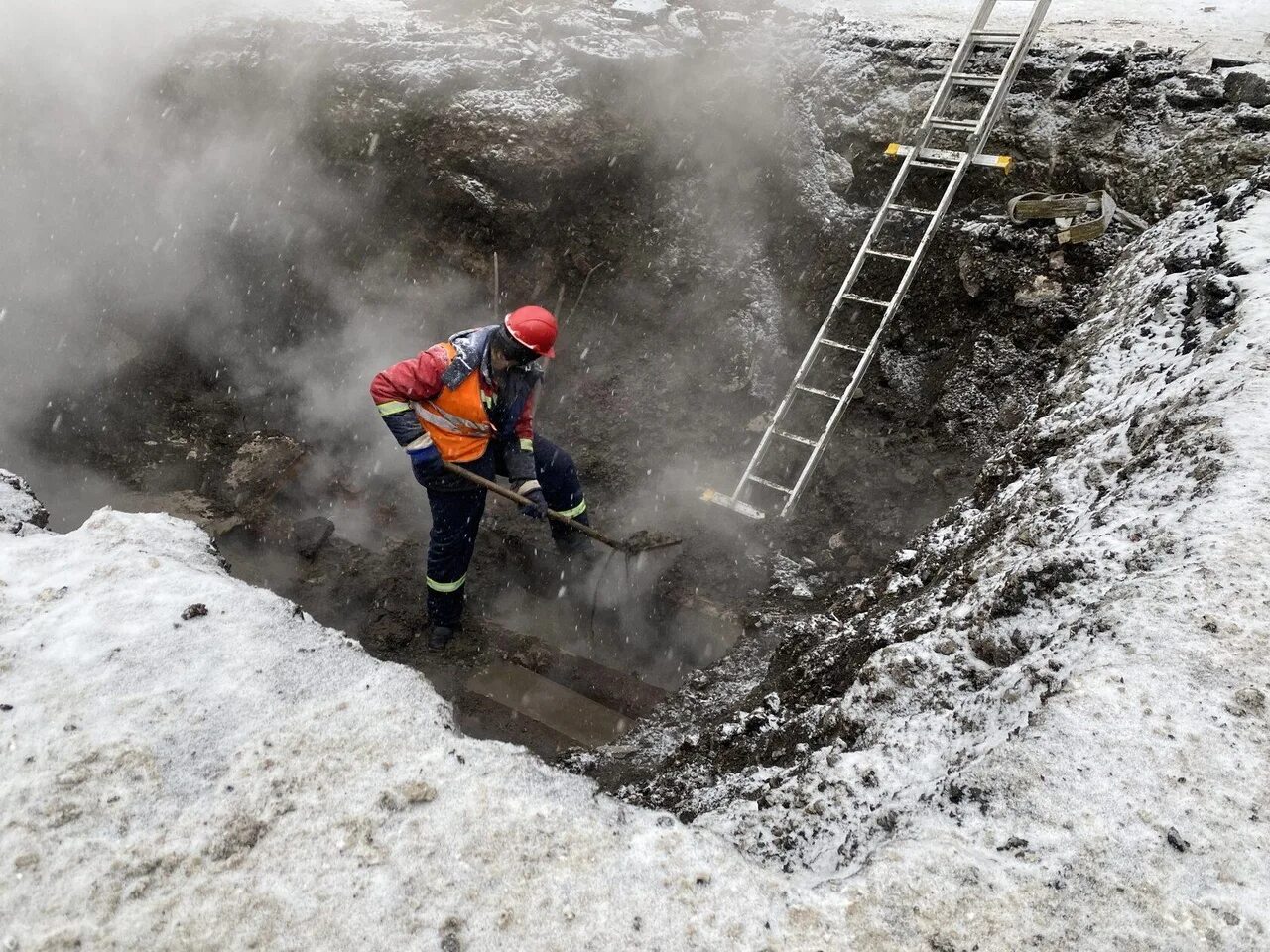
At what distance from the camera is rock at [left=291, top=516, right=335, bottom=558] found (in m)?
5.90

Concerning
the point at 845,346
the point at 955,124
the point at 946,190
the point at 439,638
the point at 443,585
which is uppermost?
the point at 955,124

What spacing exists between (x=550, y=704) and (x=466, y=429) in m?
1.75

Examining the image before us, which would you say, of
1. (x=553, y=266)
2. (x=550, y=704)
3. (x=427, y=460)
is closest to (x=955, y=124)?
(x=553, y=266)

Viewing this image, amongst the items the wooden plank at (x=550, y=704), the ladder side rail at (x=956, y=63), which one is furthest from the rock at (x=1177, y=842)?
the ladder side rail at (x=956, y=63)

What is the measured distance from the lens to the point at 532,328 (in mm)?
4328

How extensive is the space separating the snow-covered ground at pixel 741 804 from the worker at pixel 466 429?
1.70 metres

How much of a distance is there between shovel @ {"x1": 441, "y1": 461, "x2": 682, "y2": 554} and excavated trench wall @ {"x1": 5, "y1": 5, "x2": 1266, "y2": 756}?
0.24 metres

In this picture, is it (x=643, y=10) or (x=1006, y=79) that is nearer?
(x=1006, y=79)

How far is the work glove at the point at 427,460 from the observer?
4375mm

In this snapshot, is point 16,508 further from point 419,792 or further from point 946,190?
point 946,190

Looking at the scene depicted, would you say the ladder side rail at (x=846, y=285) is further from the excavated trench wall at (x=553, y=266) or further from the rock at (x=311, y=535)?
the rock at (x=311, y=535)

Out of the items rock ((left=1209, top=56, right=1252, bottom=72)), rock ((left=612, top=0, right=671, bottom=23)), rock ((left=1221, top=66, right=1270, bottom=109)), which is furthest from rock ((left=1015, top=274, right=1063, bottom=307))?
rock ((left=612, top=0, right=671, bottom=23))

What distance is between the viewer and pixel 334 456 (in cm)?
690

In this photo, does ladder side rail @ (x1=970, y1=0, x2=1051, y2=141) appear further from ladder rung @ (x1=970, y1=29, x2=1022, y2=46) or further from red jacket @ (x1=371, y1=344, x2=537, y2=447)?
red jacket @ (x1=371, y1=344, x2=537, y2=447)
